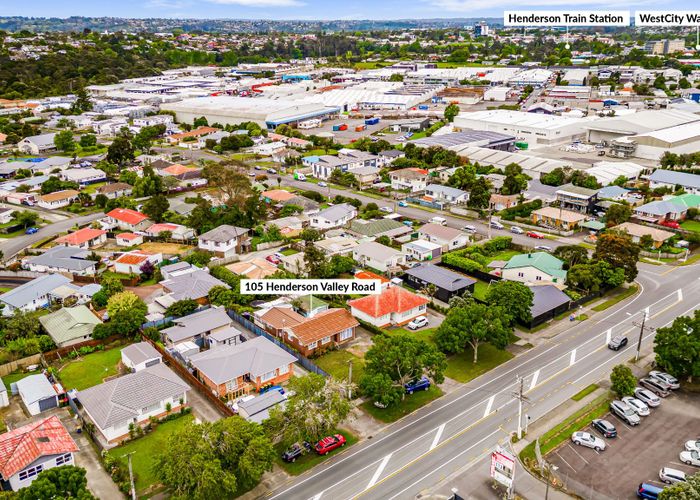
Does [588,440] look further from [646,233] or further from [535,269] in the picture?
[646,233]

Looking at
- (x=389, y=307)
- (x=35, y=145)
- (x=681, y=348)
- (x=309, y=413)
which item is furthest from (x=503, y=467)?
(x=35, y=145)

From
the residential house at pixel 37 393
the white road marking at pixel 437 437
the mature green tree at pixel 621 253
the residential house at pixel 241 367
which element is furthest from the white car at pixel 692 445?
the residential house at pixel 37 393

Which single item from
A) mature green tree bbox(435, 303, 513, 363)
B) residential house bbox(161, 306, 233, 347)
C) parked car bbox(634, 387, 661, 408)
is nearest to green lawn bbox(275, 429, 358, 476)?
mature green tree bbox(435, 303, 513, 363)

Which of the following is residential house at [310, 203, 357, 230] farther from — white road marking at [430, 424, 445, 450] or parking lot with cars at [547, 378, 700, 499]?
parking lot with cars at [547, 378, 700, 499]

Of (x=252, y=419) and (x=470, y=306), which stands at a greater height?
(x=470, y=306)

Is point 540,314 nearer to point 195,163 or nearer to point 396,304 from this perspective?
point 396,304

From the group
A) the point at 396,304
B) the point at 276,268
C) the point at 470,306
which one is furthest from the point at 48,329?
the point at 470,306
